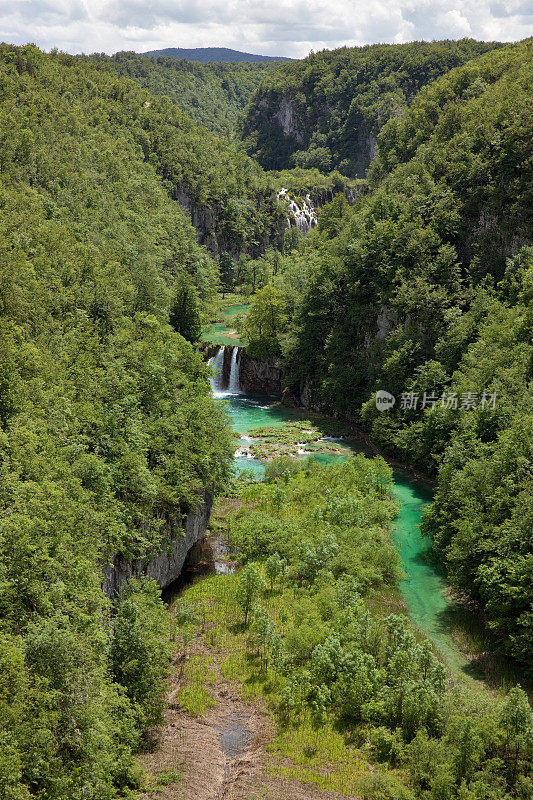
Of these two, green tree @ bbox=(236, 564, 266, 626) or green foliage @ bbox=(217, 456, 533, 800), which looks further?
green tree @ bbox=(236, 564, 266, 626)

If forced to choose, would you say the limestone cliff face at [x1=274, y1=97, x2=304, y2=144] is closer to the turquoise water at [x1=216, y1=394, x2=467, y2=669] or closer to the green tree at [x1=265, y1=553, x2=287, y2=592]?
the turquoise water at [x1=216, y1=394, x2=467, y2=669]

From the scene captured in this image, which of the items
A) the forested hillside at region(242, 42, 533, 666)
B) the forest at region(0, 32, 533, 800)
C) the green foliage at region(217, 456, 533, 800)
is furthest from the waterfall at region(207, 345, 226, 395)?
the green foliage at region(217, 456, 533, 800)

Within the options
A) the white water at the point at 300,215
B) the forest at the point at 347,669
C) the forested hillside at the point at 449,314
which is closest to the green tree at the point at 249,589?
the forest at the point at 347,669

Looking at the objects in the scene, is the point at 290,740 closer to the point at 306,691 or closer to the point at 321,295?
the point at 306,691

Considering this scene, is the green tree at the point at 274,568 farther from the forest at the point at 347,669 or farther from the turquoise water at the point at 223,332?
the turquoise water at the point at 223,332

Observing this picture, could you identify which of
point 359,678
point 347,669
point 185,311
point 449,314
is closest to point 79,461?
point 347,669

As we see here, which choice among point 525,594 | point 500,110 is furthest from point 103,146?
point 525,594
